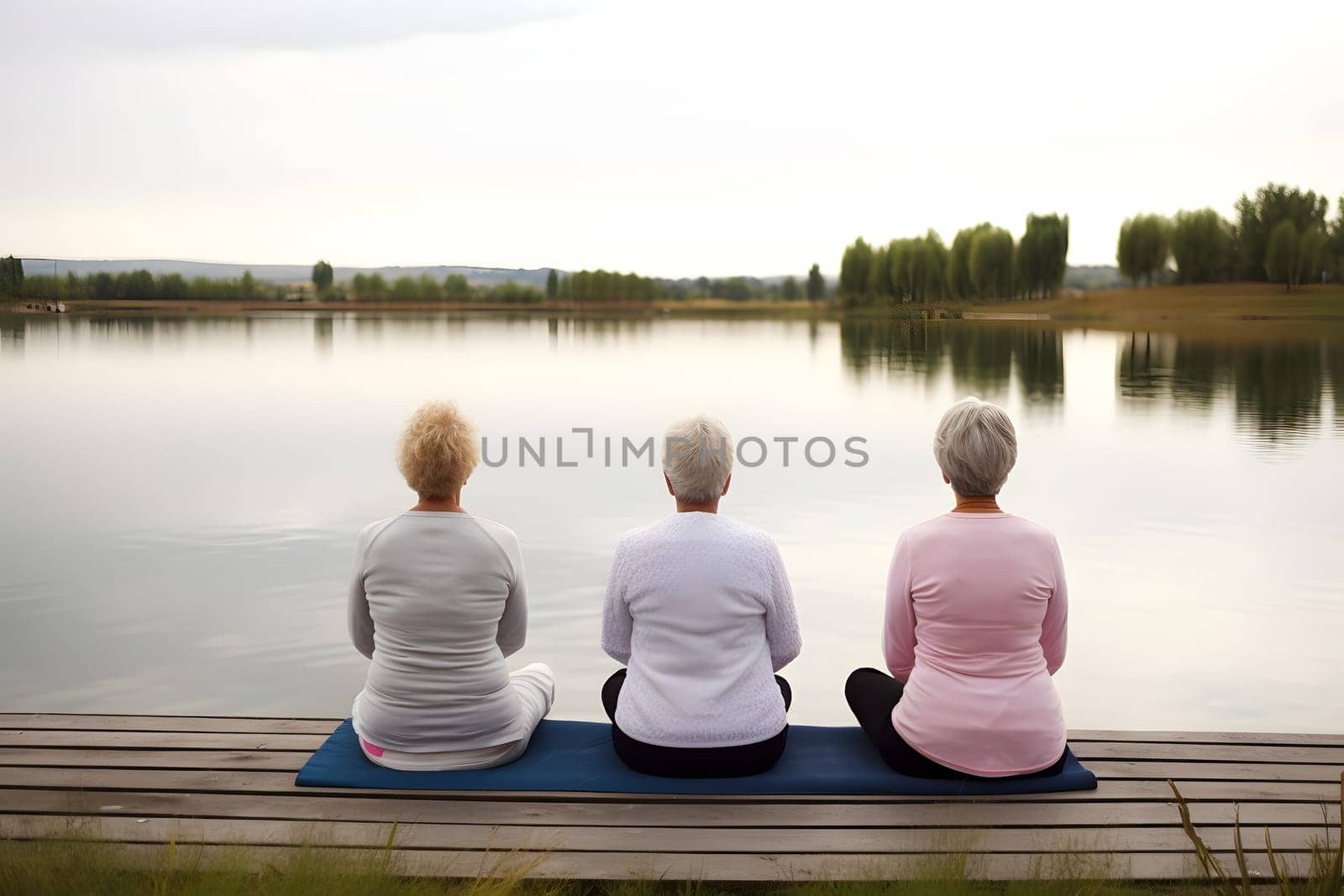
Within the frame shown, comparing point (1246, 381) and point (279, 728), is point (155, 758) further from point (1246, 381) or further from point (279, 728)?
point (1246, 381)

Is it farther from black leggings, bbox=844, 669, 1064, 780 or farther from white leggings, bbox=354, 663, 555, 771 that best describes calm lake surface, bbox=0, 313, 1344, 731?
white leggings, bbox=354, 663, 555, 771

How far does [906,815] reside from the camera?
2.68 meters

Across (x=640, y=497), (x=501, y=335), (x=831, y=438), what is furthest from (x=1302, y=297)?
(x=640, y=497)

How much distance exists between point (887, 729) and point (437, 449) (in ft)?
4.66

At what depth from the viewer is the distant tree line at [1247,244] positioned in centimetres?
5441

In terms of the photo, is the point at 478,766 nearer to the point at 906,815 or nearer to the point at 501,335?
the point at 906,815

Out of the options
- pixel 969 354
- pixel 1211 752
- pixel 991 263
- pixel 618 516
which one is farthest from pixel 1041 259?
pixel 1211 752

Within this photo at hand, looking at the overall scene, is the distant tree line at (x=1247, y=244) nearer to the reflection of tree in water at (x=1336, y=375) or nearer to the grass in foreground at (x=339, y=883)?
the reflection of tree in water at (x=1336, y=375)

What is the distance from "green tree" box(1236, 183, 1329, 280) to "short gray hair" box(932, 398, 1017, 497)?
61.6 meters

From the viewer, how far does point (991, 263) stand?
47500mm

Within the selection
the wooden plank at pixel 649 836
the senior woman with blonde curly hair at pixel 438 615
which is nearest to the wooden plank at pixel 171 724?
the senior woman with blonde curly hair at pixel 438 615

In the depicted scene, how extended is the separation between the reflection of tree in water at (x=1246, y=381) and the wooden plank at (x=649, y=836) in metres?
15.6

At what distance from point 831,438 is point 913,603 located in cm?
1403

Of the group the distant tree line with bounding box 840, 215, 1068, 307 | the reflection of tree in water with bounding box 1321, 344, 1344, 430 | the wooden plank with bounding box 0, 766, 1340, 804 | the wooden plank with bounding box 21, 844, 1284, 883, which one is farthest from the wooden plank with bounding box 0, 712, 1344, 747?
the distant tree line with bounding box 840, 215, 1068, 307
